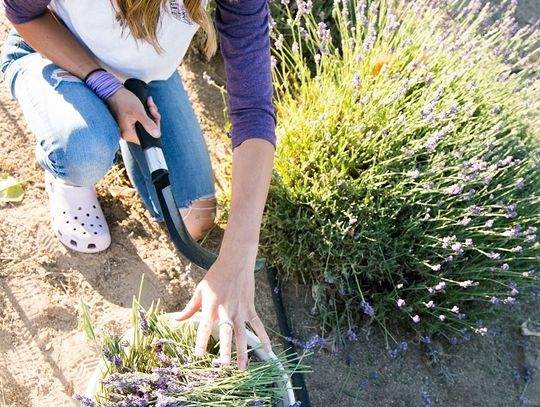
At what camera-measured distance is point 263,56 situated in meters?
1.63

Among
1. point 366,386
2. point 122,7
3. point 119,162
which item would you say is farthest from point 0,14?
point 366,386

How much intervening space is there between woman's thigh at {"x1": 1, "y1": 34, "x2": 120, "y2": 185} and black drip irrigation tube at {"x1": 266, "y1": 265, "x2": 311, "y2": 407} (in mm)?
663

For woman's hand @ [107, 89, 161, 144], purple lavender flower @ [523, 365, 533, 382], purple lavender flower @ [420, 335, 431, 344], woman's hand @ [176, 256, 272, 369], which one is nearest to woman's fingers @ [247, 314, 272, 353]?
woman's hand @ [176, 256, 272, 369]

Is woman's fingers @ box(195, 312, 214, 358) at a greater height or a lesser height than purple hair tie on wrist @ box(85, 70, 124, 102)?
lesser

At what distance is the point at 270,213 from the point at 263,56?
57 centimetres

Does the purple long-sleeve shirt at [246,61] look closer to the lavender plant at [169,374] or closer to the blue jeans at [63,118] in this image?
the blue jeans at [63,118]

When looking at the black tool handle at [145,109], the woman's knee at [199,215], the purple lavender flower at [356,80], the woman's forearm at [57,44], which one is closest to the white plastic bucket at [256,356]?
the black tool handle at [145,109]

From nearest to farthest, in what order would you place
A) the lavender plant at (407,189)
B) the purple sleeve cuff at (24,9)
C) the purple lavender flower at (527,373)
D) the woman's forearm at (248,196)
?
the woman's forearm at (248,196), the purple sleeve cuff at (24,9), the lavender plant at (407,189), the purple lavender flower at (527,373)

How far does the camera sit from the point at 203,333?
1.31 metres

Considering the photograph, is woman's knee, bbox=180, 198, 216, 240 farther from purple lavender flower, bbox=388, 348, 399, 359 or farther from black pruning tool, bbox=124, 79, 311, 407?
purple lavender flower, bbox=388, 348, 399, 359

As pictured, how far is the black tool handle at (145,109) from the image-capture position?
1556 millimetres

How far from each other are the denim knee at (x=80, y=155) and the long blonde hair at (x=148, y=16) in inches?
11.5

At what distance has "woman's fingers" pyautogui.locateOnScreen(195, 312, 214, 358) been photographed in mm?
1306

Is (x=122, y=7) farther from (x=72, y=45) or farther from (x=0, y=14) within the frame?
(x=0, y=14)
